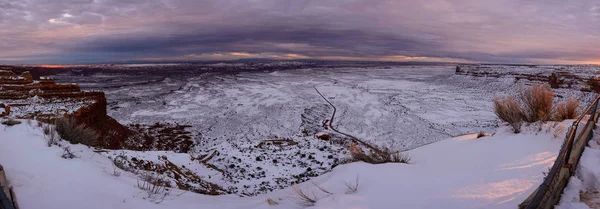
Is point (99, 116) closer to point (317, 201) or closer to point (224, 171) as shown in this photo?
point (224, 171)

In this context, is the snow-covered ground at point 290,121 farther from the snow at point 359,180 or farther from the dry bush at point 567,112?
the dry bush at point 567,112

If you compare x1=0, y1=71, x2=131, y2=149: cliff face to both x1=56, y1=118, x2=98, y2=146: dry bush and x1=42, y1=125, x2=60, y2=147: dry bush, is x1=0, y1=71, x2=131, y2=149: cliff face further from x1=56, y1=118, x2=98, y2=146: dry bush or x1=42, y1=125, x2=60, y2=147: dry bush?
x1=42, y1=125, x2=60, y2=147: dry bush

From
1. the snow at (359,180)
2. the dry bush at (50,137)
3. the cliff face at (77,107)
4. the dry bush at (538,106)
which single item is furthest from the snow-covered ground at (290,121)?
the dry bush at (538,106)

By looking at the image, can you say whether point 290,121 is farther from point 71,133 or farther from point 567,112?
point 567,112

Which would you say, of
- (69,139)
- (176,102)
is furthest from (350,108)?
(69,139)

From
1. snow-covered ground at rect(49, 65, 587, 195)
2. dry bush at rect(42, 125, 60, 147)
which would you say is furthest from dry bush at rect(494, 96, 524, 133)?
dry bush at rect(42, 125, 60, 147)

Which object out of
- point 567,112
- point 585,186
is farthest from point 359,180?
point 567,112
